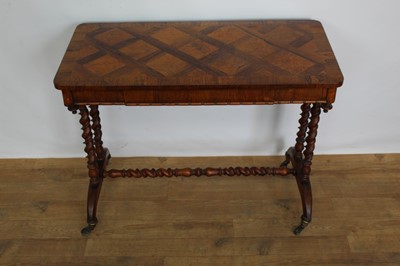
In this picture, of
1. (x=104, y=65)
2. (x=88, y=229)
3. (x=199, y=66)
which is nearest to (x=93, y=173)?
(x=88, y=229)

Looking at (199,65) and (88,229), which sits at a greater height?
(199,65)

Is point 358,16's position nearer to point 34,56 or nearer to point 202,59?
point 202,59

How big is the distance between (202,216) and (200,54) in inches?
33.5

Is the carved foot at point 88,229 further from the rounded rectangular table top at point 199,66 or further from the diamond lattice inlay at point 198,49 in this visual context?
the diamond lattice inlay at point 198,49

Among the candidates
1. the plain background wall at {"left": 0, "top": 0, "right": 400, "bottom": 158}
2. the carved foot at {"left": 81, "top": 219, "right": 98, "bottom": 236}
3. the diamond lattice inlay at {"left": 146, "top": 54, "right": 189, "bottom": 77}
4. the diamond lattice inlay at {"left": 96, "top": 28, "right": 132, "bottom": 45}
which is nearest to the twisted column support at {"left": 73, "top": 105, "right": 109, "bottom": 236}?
the carved foot at {"left": 81, "top": 219, "right": 98, "bottom": 236}

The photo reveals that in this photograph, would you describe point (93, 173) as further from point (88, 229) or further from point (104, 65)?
point (104, 65)

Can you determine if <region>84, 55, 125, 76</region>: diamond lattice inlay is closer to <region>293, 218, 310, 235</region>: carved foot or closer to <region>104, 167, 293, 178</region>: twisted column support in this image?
<region>104, 167, 293, 178</region>: twisted column support

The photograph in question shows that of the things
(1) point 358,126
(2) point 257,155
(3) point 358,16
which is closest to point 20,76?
(2) point 257,155

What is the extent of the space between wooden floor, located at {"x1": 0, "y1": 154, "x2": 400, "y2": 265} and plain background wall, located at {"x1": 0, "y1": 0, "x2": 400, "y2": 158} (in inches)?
3.8

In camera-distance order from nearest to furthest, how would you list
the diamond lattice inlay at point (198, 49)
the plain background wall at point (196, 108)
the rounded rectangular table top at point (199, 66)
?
the rounded rectangular table top at point (199, 66)
the diamond lattice inlay at point (198, 49)
the plain background wall at point (196, 108)

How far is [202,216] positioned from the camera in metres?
2.17

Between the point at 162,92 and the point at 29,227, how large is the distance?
1.06 metres

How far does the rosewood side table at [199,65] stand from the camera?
1580 millimetres

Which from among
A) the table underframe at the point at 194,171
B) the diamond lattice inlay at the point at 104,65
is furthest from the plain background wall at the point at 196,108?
the diamond lattice inlay at the point at 104,65
